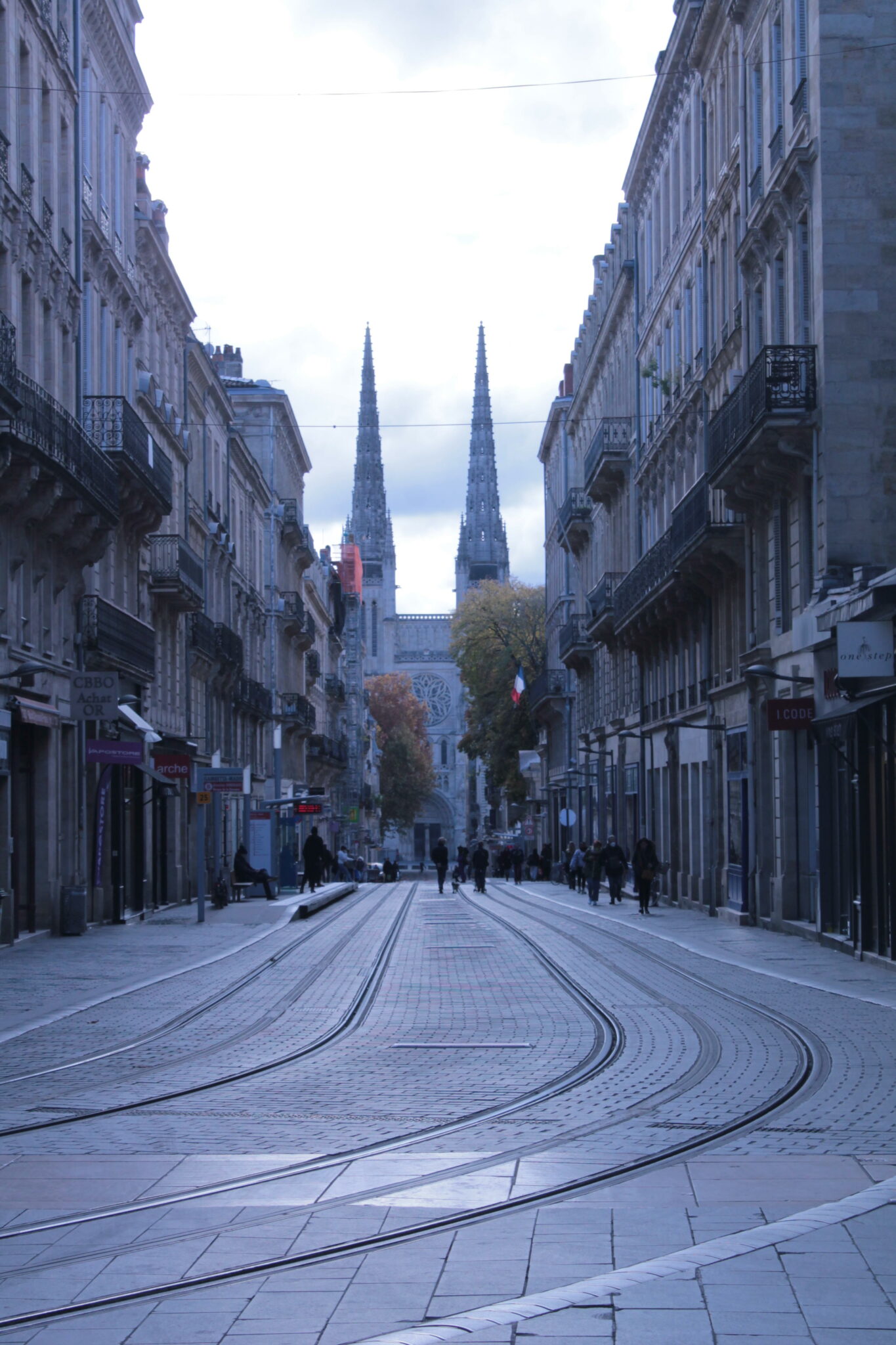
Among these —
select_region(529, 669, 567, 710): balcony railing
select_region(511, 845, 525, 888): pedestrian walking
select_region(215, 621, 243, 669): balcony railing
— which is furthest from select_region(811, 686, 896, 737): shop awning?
select_region(529, 669, 567, 710): balcony railing

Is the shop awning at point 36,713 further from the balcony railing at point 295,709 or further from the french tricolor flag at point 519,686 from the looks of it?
the french tricolor flag at point 519,686

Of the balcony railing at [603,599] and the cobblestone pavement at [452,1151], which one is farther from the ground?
the balcony railing at [603,599]

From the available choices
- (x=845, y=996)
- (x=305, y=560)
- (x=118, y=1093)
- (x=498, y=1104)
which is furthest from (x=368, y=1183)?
(x=305, y=560)

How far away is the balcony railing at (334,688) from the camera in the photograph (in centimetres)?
9169

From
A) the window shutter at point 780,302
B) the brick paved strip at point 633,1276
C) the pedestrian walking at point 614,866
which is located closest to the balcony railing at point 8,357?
the window shutter at point 780,302

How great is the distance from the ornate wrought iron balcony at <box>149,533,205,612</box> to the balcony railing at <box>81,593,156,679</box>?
242cm

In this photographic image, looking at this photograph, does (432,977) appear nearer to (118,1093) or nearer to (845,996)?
(845,996)

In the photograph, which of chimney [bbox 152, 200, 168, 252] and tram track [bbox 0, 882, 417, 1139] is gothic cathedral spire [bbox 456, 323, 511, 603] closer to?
chimney [bbox 152, 200, 168, 252]

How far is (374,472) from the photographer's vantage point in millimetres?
197875

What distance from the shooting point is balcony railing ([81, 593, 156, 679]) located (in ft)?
98.4

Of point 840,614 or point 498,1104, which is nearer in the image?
point 498,1104

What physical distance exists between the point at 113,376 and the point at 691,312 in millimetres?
12138

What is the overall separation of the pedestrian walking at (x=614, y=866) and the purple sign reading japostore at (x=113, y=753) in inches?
561

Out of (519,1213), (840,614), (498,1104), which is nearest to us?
(519,1213)
